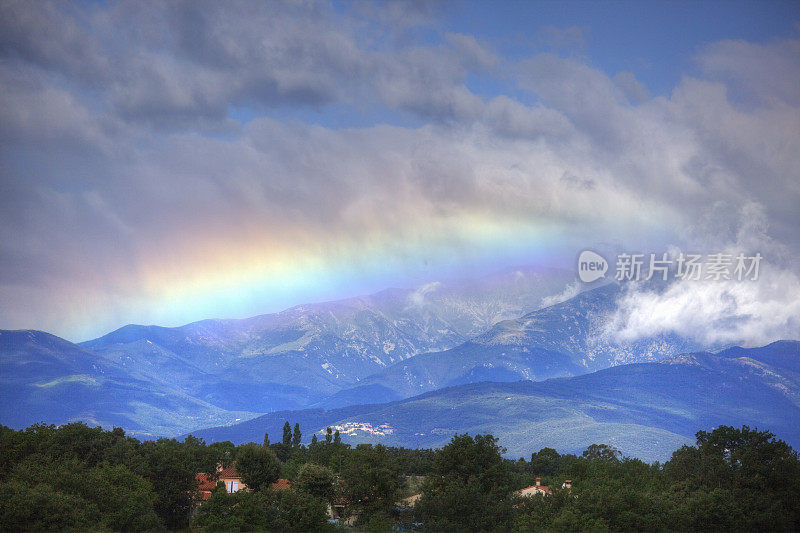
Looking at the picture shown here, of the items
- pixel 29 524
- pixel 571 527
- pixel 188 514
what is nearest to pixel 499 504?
pixel 571 527

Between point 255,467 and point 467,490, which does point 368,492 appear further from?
point 255,467

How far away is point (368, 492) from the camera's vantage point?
59.6 m

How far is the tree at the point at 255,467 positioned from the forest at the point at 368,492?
0.10 m

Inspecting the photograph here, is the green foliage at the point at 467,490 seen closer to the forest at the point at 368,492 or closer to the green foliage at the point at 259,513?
the forest at the point at 368,492

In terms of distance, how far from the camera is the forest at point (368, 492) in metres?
44.2

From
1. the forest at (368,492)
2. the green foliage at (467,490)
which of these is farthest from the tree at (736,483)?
the green foliage at (467,490)

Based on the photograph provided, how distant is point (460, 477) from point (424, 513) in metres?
8.29

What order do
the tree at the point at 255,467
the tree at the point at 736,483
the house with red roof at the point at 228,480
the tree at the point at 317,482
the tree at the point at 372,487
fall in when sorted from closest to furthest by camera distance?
the tree at the point at 736,483 < the tree at the point at 372,487 < the tree at the point at 317,482 < the house with red roof at the point at 228,480 < the tree at the point at 255,467

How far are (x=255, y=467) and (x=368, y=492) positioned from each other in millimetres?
15185

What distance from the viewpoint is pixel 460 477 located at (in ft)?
194

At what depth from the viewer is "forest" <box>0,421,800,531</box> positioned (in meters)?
44.2

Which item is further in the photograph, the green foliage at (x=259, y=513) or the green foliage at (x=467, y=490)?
the green foliage at (x=467, y=490)

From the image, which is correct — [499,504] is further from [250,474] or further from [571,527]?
[250,474]

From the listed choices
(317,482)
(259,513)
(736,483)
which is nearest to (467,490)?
(317,482)
